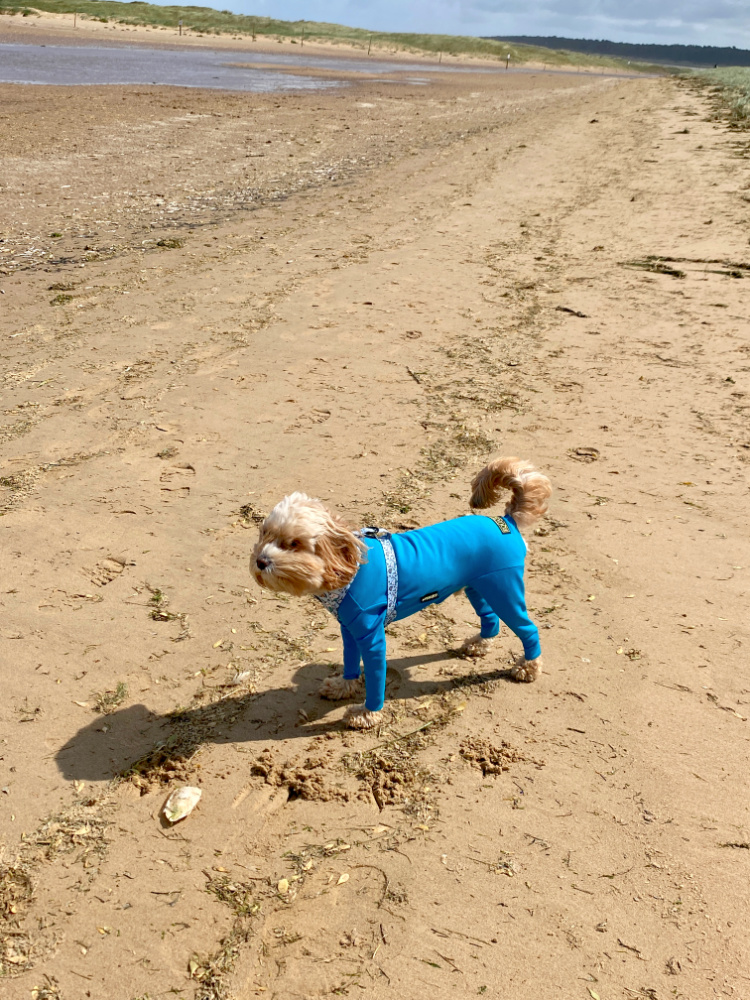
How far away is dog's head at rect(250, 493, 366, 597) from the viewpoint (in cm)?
353

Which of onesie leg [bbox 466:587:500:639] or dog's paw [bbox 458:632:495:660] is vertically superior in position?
onesie leg [bbox 466:587:500:639]

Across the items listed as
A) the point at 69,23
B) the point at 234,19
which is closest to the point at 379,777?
the point at 69,23

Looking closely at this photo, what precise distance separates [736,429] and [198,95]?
24193mm

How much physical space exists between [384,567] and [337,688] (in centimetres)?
91

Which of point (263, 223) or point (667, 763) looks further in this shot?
point (263, 223)

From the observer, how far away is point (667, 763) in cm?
396

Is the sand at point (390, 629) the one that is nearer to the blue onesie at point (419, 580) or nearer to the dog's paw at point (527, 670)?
the dog's paw at point (527, 670)

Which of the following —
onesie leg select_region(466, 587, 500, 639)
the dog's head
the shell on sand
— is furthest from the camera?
onesie leg select_region(466, 587, 500, 639)

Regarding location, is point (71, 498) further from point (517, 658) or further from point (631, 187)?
point (631, 187)

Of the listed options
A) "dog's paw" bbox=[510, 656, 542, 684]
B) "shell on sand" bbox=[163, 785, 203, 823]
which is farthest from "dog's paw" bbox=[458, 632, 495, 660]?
"shell on sand" bbox=[163, 785, 203, 823]

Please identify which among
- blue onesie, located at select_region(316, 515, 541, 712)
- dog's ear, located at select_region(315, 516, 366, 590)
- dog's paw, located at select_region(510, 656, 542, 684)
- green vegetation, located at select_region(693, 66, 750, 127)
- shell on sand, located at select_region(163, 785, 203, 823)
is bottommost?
shell on sand, located at select_region(163, 785, 203, 823)

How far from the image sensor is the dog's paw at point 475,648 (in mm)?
4723

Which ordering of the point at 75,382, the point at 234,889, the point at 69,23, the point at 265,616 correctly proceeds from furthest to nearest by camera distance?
the point at 69,23, the point at 75,382, the point at 265,616, the point at 234,889

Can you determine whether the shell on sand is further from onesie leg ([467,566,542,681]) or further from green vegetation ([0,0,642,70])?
Answer: green vegetation ([0,0,642,70])
